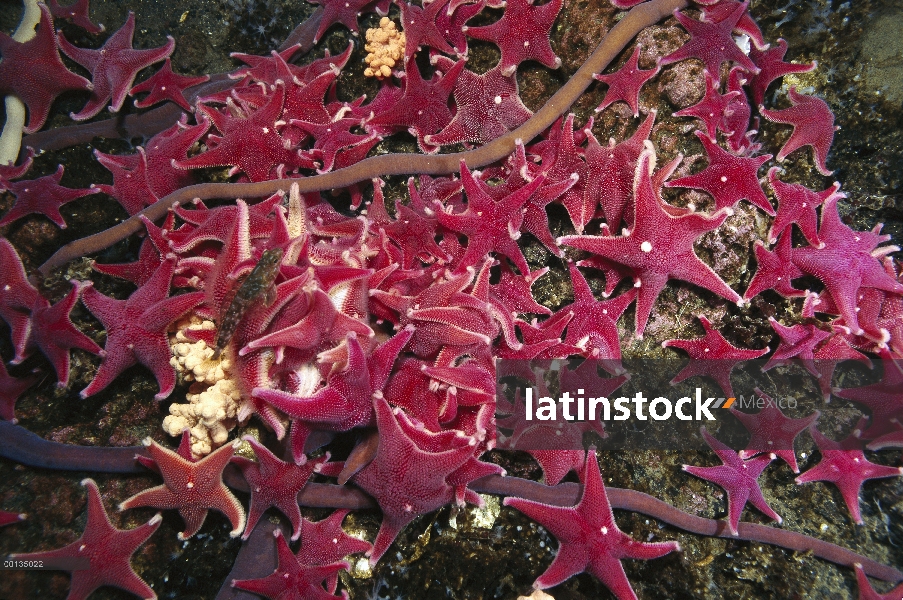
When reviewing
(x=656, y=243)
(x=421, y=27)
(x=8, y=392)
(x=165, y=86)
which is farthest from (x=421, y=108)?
(x=8, y=392)

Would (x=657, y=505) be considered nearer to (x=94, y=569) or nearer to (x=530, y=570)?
(x=530, y=570)

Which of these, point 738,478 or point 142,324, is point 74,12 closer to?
point 142,324

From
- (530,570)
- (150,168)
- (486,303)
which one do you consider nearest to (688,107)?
(486,303)

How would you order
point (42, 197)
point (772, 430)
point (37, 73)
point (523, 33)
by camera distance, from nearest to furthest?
point (772, 430) < point (523, 33) < point (42, 197) < point (37, 73)

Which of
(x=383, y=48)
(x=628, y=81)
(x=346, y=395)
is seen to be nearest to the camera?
(x=346, y=395)

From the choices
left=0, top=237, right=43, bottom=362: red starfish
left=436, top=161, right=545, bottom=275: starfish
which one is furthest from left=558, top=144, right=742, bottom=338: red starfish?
left=0, top=237, right=43, bottom=362: red starfish

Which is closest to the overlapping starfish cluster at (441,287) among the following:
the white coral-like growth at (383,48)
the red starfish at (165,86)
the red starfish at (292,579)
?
the red starfish at (292,579)

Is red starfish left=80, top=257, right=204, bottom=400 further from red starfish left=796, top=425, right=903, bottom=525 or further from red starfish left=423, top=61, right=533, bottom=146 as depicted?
red starfish left=796, top=425, right=903, bottom=525
